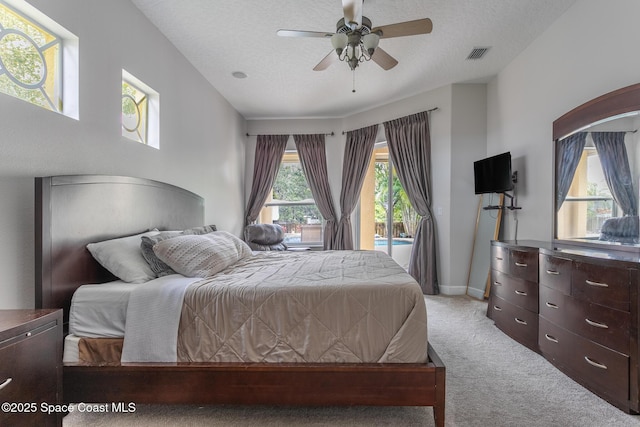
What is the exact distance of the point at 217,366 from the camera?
1.50m

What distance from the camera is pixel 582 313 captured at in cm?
190

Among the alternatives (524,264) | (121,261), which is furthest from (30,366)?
(524,264)

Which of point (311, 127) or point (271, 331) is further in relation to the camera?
point (311, 127)

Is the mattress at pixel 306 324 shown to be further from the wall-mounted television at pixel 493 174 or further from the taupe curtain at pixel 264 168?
the taupe curtain at pixel 264 168

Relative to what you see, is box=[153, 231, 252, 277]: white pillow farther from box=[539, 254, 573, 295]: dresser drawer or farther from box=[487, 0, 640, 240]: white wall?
box=[487, 0, 640, 240]: white wall

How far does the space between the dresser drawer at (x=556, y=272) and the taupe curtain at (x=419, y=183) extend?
176 centimetres

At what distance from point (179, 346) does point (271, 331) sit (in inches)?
19.7

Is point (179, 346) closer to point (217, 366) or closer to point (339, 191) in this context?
point (217, 366)

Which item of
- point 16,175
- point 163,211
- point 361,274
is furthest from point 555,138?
point 16,175

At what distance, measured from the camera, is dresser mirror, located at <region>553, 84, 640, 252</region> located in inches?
77.7

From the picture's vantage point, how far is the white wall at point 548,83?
6.92ft

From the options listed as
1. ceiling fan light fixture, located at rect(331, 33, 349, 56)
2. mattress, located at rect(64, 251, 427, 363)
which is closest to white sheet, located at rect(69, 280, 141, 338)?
mattress, located at rect(64, 251, 427, 363)

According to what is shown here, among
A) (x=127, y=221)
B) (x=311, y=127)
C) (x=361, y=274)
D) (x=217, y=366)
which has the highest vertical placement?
(x=311, y=127)

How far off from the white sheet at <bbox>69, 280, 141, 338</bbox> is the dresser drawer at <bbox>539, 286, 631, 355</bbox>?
277cm
